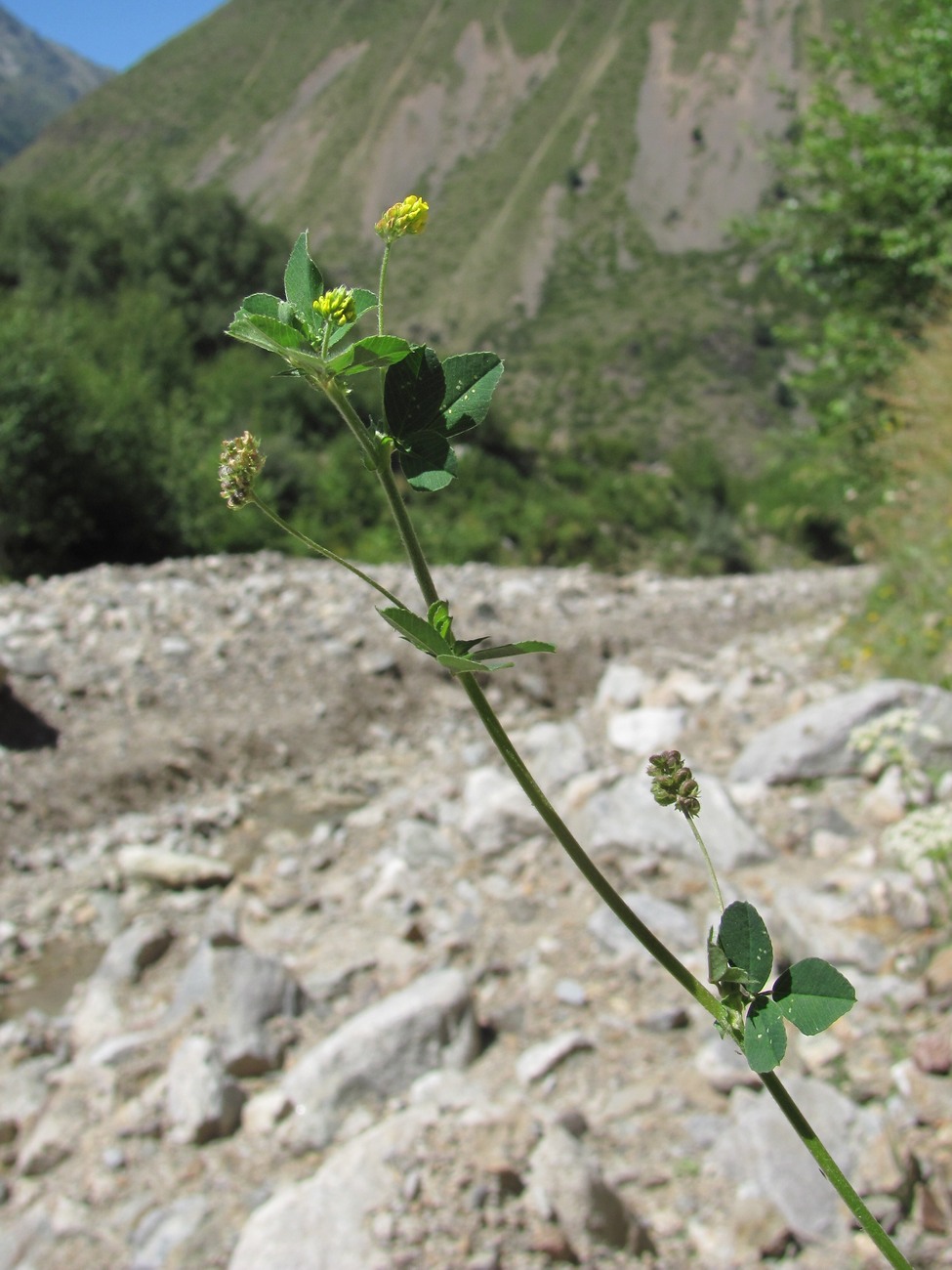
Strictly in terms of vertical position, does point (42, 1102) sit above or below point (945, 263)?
below

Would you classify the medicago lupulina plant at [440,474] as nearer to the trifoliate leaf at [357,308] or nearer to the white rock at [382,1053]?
the trifoliate leaf at [357,308]

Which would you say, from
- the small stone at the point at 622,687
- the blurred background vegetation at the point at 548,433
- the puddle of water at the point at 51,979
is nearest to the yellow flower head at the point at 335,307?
the blurred background vegetation at the point at 548,433

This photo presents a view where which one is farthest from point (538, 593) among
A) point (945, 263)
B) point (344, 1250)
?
point (344, 1250)

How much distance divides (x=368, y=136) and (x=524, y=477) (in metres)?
76.4

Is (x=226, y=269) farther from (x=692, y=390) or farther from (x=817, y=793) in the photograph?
(x=692, y=390)

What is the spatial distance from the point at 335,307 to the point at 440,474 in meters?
0.11

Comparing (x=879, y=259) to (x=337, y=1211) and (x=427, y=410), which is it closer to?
(x=337, y=1211)

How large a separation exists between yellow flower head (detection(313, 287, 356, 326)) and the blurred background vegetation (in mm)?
1011

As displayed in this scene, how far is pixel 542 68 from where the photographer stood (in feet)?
274

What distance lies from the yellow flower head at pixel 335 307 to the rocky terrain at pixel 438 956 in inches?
83.5

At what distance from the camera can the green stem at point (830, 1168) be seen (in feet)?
1.59

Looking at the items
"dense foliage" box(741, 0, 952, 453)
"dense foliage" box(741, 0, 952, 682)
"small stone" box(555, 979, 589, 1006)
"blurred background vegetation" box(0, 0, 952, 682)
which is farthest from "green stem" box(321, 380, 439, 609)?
"dense foliage" box(741, 0, 952, 453)

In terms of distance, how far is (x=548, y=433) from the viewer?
67.4 ft

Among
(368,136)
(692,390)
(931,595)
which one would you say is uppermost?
(368,136)
